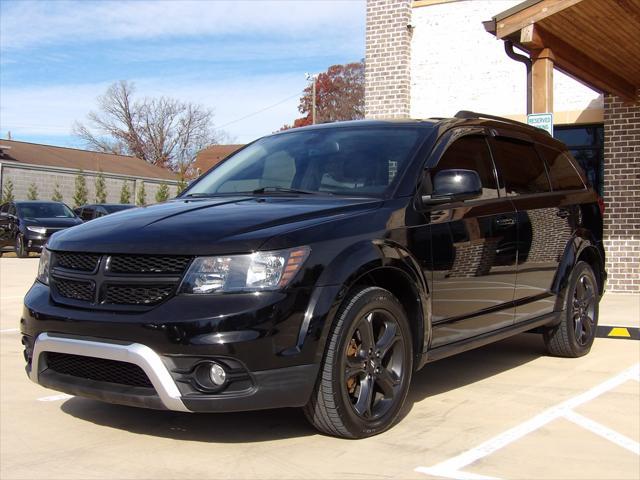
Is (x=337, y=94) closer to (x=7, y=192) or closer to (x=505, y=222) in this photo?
(x=7, y=192)

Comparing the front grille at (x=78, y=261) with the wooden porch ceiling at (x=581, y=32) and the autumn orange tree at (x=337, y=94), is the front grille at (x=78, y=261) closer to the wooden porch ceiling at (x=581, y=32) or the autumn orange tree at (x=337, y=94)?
the wooden porch ceiling at (x=581, y=32)

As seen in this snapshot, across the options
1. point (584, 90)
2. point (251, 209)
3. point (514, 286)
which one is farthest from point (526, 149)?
point (584, 90)

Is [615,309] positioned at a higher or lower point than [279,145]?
lower

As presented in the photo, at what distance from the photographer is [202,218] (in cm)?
418

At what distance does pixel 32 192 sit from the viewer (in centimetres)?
3703

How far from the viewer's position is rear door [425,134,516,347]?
15.6 ft

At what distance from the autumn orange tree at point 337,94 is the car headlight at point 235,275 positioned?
5778 centimetres

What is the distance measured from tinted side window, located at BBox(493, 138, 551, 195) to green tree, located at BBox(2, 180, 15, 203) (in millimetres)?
32000

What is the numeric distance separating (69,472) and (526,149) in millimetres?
4169

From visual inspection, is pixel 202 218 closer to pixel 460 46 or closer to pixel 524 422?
pixel 524 422

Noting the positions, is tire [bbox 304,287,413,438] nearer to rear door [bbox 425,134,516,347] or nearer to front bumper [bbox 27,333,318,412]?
front bumper [bbox 27,333,318,412]

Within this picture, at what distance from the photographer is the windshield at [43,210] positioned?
878 inches

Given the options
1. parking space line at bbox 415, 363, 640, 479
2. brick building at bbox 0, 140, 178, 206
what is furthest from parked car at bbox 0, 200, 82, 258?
parking space line at bbox 415, 363, 640, 479

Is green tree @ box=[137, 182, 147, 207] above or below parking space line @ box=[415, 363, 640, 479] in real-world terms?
above
